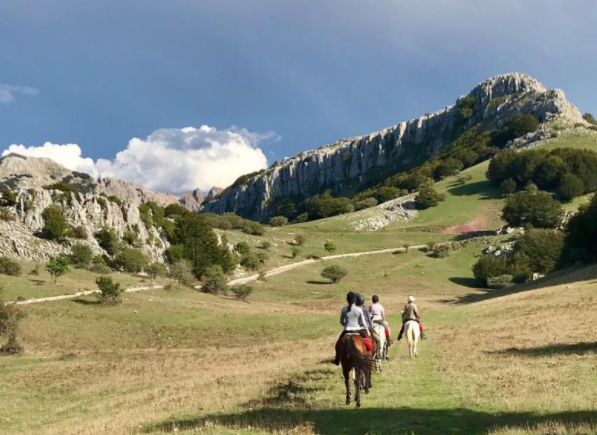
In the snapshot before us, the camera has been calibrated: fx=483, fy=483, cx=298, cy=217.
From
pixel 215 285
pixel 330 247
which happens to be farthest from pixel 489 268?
pixel 215 285

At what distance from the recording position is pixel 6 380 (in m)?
29.8

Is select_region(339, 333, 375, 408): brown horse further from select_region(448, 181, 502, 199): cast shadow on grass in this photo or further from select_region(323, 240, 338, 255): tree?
select_region(448, 181, 502, 199): cast shadow on grass

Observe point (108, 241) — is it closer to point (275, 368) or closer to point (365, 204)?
point (275, 368)

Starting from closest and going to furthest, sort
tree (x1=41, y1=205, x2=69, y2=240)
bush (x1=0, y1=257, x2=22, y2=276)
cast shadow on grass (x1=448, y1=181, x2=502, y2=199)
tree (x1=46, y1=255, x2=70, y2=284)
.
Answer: tree (x1=46, y1=255, x2=70, y2=284) → bush (x1=0, y1=257, x2=22, y2=276) → tree (x1=41, y1=205, x2=69, y2=240) → cast shadow on grass (x1=448, y1=181, x2=502, y2=199)

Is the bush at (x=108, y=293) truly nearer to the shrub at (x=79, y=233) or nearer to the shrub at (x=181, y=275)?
the shrub at (x=181, y=275)

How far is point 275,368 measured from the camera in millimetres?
25359

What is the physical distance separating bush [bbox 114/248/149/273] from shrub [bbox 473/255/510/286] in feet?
188

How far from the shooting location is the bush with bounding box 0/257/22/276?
202ft

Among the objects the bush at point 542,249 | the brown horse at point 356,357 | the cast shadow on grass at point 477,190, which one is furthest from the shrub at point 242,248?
the brown horse at point 356,357

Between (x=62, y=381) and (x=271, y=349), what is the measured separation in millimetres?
14575

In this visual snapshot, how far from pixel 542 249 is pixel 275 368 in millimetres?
74590

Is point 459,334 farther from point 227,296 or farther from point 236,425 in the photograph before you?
point 227,296

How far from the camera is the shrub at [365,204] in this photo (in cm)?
15725

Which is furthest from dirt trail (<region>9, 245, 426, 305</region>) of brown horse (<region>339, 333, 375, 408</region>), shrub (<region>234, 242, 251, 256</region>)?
brown horse (<region>339, 333, 375, 408</region>)
